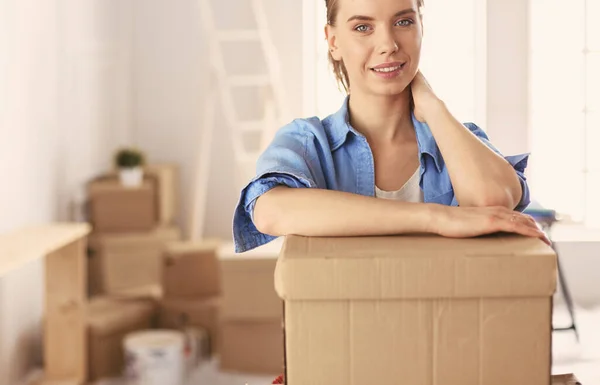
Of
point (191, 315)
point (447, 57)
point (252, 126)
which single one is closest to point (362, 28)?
point (191, 315)

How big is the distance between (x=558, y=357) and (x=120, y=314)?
205 centimetres

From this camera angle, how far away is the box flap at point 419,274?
866mm

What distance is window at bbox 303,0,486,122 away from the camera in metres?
4.98

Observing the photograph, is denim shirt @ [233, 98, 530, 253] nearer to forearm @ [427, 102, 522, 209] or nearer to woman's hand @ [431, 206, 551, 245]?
forearm @ [427, 102, 522, 209]

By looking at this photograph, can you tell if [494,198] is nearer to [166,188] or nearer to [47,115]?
[47,115]

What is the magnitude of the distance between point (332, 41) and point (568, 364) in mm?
2840

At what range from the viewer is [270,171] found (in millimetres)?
1190

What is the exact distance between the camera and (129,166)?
423 centimetres

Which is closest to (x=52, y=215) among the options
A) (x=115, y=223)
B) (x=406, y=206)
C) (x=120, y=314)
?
(x=115, y=223)

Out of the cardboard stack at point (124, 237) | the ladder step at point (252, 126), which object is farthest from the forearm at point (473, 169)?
the ladder step at point (252, 126)

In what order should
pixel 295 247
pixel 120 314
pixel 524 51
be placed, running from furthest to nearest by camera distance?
pixel 524 51 → pixel 120 314 → pixel 295 247

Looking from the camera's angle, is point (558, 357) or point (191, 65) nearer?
point (558, 357)

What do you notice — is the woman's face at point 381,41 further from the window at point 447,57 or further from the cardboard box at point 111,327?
the window at point 447,57

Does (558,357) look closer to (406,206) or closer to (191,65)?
(191,65)
